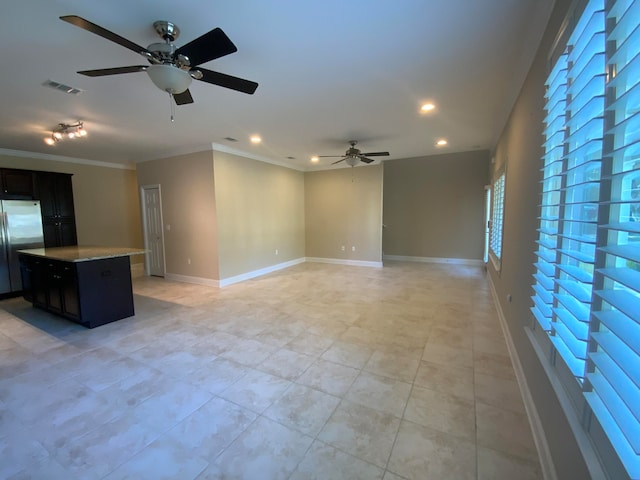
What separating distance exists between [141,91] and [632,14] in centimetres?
357

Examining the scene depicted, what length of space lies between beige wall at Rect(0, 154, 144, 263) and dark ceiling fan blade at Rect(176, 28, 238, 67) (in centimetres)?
592

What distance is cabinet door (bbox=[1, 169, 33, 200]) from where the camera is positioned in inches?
187

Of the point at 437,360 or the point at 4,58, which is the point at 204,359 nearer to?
the point at 437,360

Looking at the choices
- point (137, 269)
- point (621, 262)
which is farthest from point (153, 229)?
point (621, 262)

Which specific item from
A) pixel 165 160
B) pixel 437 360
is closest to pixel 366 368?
pixel 437 360

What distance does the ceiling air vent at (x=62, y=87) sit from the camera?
106 inches

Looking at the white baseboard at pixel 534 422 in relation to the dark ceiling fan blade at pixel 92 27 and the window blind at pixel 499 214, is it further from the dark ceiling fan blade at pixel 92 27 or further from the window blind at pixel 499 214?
the dark ceiling fan blade at pixel 92 27

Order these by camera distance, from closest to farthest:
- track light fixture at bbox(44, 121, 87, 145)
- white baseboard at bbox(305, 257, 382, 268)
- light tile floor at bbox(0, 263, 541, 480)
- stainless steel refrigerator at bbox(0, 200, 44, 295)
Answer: light tile floor at bbox(0, 263, 541, 480) → track light fixture at bbox(44, 121, 87, 145) → stainless steel refrigerator at bbox(0, 200, 44, 295) → white baseboard at bbox(305, 257, 382, 268)

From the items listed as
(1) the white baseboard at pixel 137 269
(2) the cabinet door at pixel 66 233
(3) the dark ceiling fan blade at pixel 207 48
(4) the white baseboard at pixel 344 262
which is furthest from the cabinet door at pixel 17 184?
(4) the white baseboard at pixel 344 262

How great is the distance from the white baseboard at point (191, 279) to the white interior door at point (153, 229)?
0.35 meters

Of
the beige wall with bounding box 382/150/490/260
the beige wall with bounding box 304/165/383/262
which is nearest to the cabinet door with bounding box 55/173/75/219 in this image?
the beige wall with bounding box 304/165/383/262

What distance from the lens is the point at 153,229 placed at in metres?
6.24

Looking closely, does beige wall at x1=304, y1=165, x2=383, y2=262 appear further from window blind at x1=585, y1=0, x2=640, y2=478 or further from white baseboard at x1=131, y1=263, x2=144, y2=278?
window blind at x1=585, y1=0, x2=640, y2=478

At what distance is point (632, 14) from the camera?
0.84 meters
